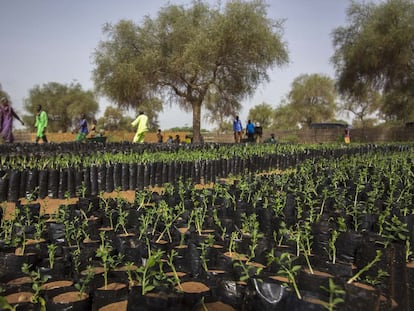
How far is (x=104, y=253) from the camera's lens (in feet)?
7.51

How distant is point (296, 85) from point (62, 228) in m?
54.4

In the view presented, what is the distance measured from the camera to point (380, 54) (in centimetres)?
2373

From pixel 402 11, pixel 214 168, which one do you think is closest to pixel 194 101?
pixel 402 11

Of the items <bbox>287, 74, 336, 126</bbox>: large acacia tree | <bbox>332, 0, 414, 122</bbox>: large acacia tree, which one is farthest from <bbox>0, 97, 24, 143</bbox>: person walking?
<bbox>287, 74, 336, 126</bbox>: large acacia tree

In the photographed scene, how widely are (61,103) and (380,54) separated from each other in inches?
1610

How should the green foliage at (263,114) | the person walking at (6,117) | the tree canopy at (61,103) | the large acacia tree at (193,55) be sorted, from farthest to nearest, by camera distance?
the green foliage at (263,114) → the tree canopy at (61,103) → the large acacia tree at (193,55) → the person walking at (6,117)

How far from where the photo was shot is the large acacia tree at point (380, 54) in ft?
75.2

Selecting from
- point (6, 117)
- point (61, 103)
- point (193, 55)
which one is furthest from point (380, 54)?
point (61, 103)

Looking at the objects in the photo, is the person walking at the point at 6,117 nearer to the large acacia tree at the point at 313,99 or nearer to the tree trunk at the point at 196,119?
the tree trunk at the point at 196,119

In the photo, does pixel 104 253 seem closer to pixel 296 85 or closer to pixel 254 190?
pixel 254 190

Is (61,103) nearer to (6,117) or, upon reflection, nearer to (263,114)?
(263,114)

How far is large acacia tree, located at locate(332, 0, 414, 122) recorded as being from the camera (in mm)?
22922

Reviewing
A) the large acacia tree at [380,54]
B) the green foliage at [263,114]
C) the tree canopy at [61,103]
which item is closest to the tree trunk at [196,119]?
the large acacia tree at [380,54]

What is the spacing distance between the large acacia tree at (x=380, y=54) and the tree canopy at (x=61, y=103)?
115 ft
